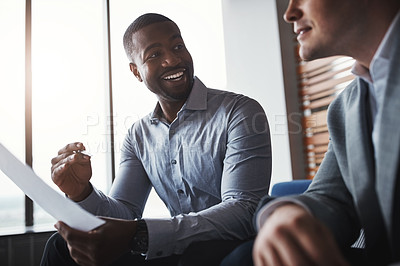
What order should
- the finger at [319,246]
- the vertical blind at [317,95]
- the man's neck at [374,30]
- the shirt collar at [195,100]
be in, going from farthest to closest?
the vertical blind at [317,95]
the shirt collar at [195,100]
the man's neck at [374,30]
the finger at [319,246]

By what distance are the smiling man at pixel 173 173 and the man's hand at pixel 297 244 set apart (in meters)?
0.38

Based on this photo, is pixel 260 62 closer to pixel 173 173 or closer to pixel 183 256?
pixel 173 173

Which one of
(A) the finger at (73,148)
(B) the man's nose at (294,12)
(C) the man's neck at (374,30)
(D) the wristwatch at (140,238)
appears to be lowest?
(D) the wristwatch at (140,238)

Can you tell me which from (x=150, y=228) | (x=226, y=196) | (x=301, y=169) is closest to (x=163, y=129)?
(x=226, y=196)

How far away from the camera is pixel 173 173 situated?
1.41 metres

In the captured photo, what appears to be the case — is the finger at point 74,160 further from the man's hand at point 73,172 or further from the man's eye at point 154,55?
the man's eye at point 154,55

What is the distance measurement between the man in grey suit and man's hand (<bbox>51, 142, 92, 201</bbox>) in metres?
0.70

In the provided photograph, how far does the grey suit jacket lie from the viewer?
0.56m

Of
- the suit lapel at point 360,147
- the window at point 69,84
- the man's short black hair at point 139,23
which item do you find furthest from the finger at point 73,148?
the window at point 69,84

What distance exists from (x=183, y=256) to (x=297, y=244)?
47 cm

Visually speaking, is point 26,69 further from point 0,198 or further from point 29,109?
point 0,198

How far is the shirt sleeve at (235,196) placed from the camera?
95 cm

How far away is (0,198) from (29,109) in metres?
0.77

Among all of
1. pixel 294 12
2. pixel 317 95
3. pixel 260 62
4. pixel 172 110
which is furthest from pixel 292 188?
pixel 260 62
